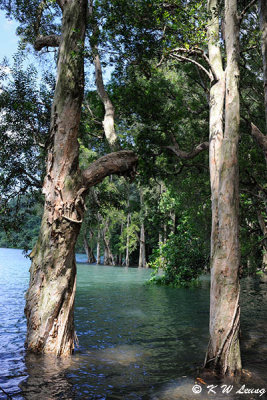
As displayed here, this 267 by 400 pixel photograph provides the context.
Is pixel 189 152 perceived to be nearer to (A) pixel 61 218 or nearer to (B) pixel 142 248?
(A) pixel 61 218

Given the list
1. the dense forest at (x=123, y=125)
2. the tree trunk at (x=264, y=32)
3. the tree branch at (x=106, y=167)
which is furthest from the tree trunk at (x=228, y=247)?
the tree branch at (x=106, y=167)

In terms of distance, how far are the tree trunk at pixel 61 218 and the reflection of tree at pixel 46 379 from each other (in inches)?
8.0

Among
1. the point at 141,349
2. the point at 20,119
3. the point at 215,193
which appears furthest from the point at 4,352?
the point at 20,119

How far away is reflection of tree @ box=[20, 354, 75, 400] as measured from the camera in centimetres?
569

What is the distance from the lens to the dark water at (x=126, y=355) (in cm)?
605

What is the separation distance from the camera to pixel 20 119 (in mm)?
12562

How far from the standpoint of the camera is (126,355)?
8.39 metres

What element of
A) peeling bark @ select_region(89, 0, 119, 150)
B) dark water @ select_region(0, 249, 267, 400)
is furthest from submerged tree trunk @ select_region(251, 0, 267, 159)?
dark water @ select_region(0, 249, 267, 400)

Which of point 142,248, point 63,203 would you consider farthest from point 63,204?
point 142,248

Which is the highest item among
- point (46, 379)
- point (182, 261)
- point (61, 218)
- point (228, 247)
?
point (61, 218)

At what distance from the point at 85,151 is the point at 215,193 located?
28.0 m

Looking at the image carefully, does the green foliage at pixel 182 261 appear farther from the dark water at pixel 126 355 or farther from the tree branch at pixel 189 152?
the tree branch at pixel 189 152

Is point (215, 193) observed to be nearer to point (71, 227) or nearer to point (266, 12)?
point (71, 227)

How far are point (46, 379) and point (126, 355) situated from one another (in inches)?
99.4
